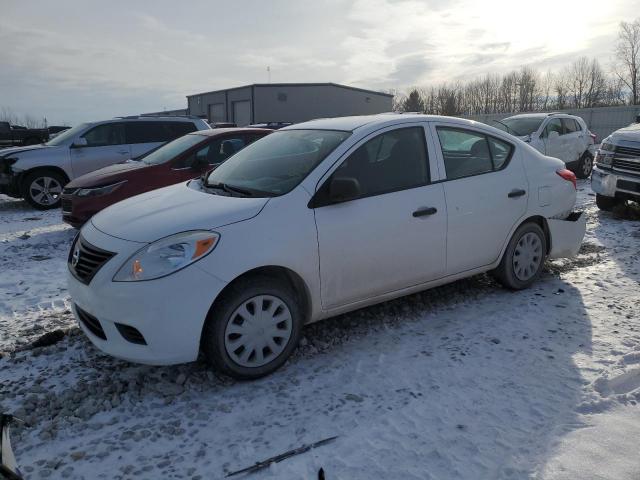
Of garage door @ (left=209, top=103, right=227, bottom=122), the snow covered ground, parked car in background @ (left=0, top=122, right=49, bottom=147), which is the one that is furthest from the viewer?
garage door @ (left=209, top=103, right=227, bottom=122)

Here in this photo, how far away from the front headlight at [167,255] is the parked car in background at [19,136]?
24291 mm

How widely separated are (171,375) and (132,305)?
743 millimetres

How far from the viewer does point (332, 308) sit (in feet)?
12.4

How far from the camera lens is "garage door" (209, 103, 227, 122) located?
4760 centimetres

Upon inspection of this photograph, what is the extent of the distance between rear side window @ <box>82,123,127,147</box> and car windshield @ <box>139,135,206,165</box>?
290 cm

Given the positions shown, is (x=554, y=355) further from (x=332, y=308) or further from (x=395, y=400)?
(x=332, y=308)

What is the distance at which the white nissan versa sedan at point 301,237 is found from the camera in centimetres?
317

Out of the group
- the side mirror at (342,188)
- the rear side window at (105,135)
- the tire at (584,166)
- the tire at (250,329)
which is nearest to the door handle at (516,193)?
the side mirror at (342,188)

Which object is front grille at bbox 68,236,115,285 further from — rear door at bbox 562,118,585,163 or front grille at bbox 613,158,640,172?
rear door at bbox 562,118,585,163

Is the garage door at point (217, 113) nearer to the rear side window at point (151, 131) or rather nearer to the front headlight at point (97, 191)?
the rear side window at point (151, 131)

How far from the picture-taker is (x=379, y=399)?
10.6 feet

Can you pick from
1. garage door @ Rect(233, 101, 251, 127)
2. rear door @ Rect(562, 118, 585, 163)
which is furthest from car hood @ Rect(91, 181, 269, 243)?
garage door @ Rect(233, 101, 251, 127)

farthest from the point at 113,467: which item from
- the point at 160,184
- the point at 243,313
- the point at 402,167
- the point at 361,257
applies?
the point at 160,184

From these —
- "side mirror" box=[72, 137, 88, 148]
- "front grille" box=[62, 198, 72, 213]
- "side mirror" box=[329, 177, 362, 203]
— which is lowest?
"front grille" box=[62, 198, 72, 213]
